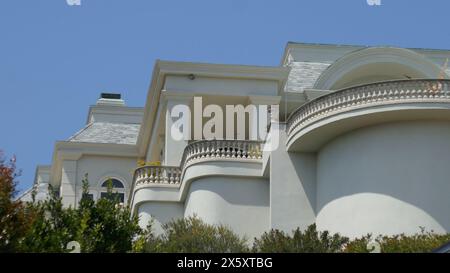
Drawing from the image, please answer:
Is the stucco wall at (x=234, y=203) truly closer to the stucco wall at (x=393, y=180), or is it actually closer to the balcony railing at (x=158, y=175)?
the balcony railing at (x=158, y=175)

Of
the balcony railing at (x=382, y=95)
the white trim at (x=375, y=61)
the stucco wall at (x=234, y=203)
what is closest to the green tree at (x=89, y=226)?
the stucco wall at (x=234, y=203)

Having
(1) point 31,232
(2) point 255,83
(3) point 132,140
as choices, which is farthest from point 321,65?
(1) point 31,232

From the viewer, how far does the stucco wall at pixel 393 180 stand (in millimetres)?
35656

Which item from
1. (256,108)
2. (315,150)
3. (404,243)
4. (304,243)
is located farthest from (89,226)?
(256,108)

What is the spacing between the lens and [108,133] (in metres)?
56.3

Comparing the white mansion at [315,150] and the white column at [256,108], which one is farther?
the white column at [256,108]

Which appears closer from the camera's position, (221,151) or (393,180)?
(393,180)

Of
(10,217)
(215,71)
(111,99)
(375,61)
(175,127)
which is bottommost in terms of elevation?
(10,217)

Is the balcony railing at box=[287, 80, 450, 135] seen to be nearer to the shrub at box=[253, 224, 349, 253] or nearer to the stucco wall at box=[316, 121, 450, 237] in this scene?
the stucco wall at box=[316, 121, 450, 237]

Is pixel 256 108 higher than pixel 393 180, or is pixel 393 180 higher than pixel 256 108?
pixel 256 108

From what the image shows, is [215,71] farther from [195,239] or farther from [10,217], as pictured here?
[10,217]

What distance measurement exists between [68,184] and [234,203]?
15.2 m

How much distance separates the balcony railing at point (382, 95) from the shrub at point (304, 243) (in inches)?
163
